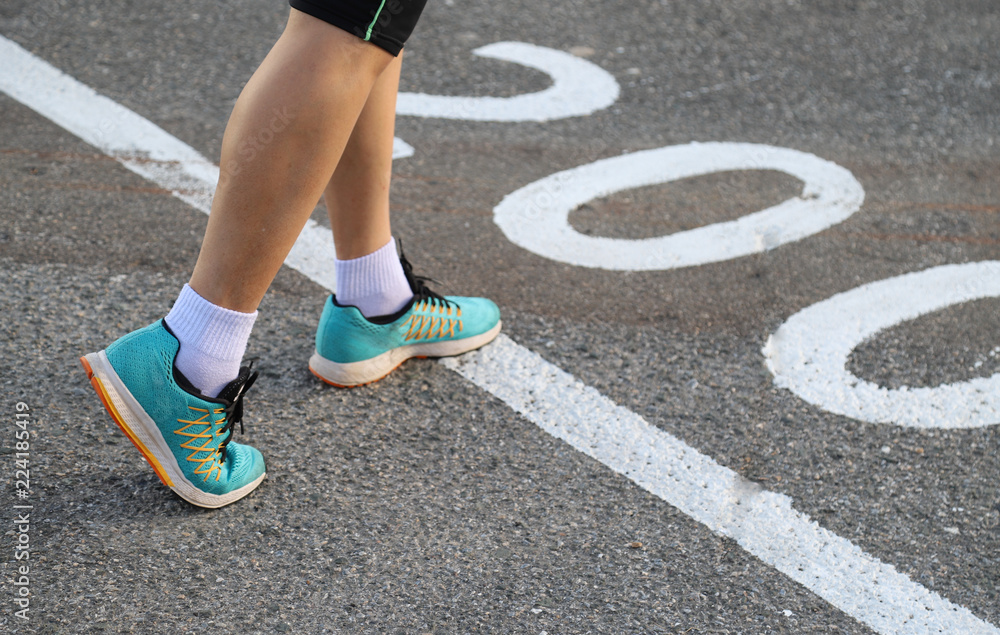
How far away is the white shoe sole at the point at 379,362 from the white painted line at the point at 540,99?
5.47 ft

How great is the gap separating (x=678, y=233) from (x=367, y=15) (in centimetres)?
181

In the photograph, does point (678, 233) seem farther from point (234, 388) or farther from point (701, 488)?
point (234, 388)

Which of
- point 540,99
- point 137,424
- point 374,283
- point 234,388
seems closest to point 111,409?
point 137,424

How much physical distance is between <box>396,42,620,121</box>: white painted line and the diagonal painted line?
114 centimetres

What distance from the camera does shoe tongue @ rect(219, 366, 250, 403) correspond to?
180 cm

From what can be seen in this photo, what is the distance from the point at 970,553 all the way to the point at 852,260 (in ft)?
4.31

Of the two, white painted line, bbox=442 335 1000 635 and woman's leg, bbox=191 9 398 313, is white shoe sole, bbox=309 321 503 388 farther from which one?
woman's leg, bbox=191 9 398 313

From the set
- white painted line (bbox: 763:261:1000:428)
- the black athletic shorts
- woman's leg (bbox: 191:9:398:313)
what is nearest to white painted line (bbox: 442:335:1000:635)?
white painted line (bbox: 763:261:1000:428)

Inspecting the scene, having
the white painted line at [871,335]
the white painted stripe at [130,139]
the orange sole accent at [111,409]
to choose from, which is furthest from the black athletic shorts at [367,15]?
the white painted line at [871,335]

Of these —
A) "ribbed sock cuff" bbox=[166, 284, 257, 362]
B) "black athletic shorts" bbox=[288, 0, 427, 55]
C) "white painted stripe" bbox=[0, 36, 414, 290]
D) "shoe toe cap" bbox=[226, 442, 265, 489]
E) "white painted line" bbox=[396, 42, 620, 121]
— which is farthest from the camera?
"white painted line" bbox=[396, 42, 620, 121]

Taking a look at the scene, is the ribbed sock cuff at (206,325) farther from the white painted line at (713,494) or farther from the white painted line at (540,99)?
the white painted line at (540,99)

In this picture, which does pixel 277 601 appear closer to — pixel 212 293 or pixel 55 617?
pixel 55 617

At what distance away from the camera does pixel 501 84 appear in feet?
13.7

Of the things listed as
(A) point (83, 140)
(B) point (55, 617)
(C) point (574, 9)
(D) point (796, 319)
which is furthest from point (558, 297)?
(C) point (574, 9)
